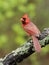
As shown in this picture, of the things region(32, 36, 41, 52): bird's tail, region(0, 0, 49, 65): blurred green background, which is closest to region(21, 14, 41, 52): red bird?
region(32, 36, 41, 52): bird's tail

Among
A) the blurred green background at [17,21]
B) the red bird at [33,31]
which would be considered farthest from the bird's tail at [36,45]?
the blurred green background at [17,21]

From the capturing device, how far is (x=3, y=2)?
503cm

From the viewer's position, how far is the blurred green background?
5117mm

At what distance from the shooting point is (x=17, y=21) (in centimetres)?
575

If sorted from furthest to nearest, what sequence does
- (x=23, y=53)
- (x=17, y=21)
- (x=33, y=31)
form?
(x=17, y=21), (x=33, y=31), (x=23, y=53)

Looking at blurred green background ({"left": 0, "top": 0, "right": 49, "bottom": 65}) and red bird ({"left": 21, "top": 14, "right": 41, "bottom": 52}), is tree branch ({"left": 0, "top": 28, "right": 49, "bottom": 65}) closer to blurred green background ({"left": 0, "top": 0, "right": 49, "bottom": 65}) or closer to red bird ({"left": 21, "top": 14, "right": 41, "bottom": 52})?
red bird ({"left": 21, "top": 14, "right": 41, "bottom": 52})

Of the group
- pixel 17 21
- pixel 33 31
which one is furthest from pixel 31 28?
pixel 17 21

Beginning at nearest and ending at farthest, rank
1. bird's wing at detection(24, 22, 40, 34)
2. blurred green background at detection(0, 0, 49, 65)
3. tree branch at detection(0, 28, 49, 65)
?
1. tree branch at detection(0, 28, 49, 65)
2. bird's wing at detection(24, 22, 40, 34)
3. blurred green background at detection(0, 0, 49, 65)

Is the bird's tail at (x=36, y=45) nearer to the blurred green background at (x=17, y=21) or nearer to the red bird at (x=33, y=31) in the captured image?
the red bird at (x=33, y=31)

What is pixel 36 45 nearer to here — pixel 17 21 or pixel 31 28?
pixel 31 28

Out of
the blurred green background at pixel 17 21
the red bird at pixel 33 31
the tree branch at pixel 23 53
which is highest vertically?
the blurred green background at pixel 17 21

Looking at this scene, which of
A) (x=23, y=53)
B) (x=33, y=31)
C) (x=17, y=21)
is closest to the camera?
(x=23, y=53)

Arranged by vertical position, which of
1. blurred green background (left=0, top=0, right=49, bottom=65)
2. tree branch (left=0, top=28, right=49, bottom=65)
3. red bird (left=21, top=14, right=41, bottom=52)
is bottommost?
tree branch (left=0, top=28, right=49, bottom=65)

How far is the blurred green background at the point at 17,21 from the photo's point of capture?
5.12 metres
